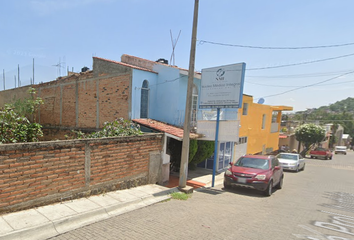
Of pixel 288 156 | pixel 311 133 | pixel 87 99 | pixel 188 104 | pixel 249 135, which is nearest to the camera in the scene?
pixel 188 104

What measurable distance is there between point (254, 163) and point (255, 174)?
1006 millimetres

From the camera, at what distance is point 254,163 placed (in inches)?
350

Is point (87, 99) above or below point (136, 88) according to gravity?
below

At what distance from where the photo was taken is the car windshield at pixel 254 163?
867cm

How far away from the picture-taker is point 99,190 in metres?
6.04

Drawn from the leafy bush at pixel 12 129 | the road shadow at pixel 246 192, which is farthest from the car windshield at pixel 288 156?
the leafy bush at pixel 12 129

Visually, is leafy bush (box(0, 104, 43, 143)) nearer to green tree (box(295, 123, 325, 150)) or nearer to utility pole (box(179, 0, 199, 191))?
utility pole (box(179, 0, 199, 191))

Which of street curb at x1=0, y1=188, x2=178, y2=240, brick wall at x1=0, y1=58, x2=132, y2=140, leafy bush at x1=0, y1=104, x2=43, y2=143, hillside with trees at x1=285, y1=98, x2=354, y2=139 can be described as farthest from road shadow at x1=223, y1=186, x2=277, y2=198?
hillside with trees at x1=285, y1=98, x2=354, y2=139

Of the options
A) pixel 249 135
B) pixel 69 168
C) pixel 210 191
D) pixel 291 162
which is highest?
pixel 69 168

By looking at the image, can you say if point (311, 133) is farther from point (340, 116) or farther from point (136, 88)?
point (340, 116)

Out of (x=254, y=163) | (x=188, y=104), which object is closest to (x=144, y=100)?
(x=188, y=104)

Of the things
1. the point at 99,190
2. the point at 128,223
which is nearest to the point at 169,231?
the point at 128,223

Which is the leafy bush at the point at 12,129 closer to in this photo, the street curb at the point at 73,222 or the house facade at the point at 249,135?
the street curb at the point at 73,222

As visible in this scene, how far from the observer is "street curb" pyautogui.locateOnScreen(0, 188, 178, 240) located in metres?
3.71
